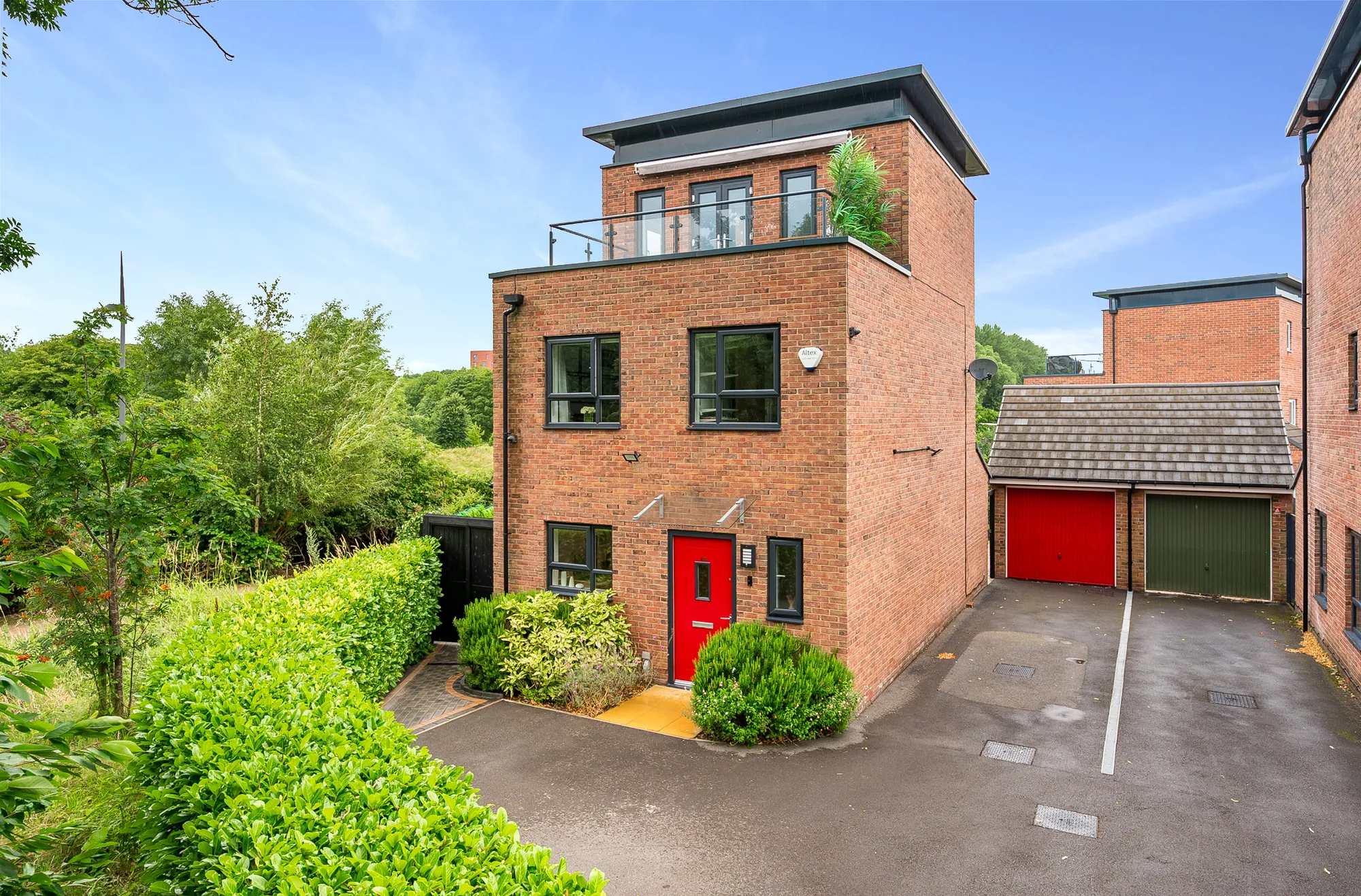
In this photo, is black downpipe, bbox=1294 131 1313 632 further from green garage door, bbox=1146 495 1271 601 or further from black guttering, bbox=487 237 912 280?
black guttering, bbox=487 237 912 280

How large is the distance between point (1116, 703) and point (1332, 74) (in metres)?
10.0

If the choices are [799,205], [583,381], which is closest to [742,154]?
[799,205]

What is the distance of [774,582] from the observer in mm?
10781

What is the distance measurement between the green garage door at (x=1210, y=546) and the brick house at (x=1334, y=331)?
2.89m

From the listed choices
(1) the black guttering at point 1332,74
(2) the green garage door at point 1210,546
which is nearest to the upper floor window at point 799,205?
(1) the black guttering at point 1332,74

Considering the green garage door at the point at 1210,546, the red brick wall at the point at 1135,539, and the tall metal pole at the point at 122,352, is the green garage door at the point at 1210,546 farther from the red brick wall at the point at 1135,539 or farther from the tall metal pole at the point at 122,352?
the tall metal pole at the point at 122,352

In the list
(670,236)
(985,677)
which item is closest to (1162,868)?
(985,677)

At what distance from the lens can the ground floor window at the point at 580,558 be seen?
12023mm

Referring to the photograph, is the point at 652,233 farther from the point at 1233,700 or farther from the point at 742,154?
the point at 1233,700

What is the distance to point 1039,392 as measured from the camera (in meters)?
21.7

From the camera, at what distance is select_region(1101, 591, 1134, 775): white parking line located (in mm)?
9125

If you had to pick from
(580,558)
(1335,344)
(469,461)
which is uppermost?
(1335,344)

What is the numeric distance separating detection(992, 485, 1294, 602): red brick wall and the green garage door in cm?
12

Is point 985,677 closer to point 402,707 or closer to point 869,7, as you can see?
point 402,707
